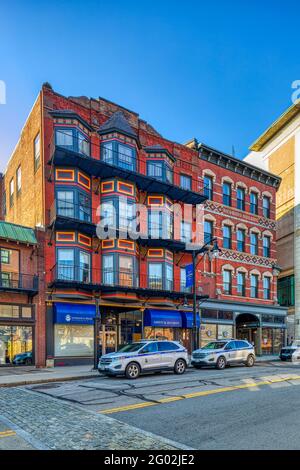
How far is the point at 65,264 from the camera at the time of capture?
977 inches

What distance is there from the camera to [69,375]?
59.2ft

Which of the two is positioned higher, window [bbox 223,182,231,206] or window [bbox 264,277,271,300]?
window [bbox 223,182,231,206]

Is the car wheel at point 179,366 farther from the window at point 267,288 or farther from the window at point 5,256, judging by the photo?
the window at point 267,288

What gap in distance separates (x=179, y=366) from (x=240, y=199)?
20.6 metres

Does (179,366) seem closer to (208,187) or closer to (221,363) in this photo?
(221,363)

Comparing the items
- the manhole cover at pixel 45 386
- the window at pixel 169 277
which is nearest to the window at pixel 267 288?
the window at pixel 169 277

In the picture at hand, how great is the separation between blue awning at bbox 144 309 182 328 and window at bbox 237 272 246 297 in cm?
736

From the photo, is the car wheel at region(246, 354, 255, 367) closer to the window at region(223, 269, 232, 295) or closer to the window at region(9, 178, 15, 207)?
the window at region(223, 269, 232, 295)

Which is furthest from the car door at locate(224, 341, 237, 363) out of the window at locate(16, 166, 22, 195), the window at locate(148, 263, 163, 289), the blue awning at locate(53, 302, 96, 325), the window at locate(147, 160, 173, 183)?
the window at locate(16, 166, 22, 195)

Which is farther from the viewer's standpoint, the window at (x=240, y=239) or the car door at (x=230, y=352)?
the window at (x=240, y=239)

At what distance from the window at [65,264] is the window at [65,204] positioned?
2124 millimetres

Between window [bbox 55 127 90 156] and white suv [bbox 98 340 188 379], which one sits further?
window [bbox 55 127 90 156]

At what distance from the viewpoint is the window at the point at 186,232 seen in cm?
3119

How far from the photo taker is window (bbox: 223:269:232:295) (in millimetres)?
33472
